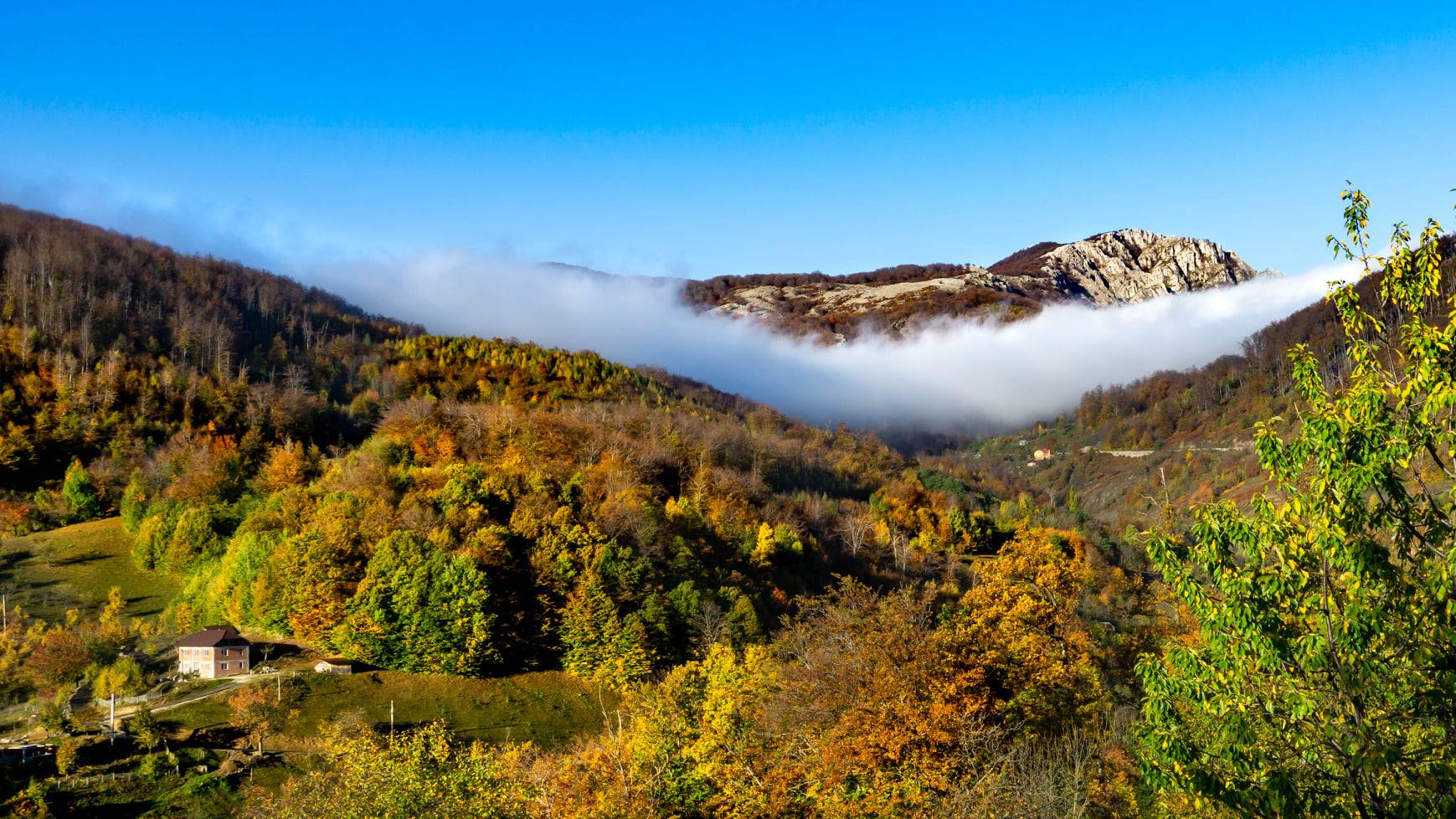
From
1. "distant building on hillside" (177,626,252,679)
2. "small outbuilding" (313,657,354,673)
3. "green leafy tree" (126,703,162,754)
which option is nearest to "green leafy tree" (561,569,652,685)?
"small outbuilding" (313,657,354,673)

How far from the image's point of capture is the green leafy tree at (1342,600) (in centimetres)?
900

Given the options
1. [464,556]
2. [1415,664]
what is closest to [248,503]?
[464,556]

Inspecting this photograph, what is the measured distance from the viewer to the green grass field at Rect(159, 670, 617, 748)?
4303 centimetres

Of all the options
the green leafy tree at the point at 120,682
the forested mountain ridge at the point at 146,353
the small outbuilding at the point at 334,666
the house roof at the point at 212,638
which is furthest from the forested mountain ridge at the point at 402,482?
the green leafy tree at the point at 120,682

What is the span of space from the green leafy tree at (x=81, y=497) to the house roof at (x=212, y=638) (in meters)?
33.5

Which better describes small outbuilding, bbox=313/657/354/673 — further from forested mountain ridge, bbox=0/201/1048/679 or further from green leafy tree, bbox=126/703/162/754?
green leafy tree, bbox=126/703/162/754

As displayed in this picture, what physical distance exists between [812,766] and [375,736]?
2370cm

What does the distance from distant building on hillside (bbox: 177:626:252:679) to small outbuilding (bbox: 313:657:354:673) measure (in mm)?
3699

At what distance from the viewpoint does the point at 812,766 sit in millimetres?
23453

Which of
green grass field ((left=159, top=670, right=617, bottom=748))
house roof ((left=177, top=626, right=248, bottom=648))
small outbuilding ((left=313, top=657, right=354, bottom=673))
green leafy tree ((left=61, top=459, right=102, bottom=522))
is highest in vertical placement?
green leafy tree ((left=61, top=459, right=102, bottom=522))

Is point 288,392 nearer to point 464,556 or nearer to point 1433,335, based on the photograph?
point 464,556

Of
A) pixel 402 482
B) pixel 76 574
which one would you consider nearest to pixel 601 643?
pixel 402 482

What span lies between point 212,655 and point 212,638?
1.01 meters

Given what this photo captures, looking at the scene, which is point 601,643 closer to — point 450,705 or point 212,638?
point 450,705
